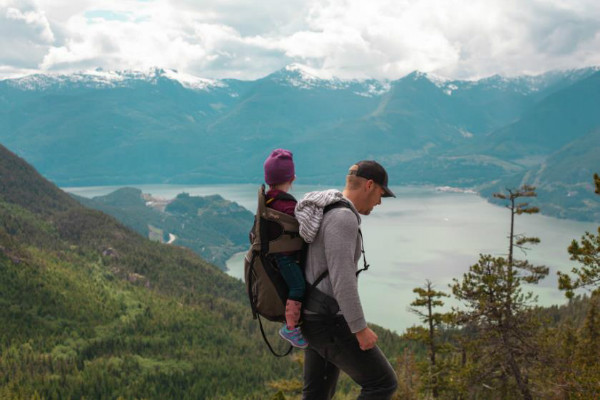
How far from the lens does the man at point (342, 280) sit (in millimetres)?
5156

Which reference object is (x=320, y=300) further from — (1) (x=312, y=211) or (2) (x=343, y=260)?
(1) (x=312, y=211)

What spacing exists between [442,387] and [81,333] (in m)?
92.8

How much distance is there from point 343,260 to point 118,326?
110 metres

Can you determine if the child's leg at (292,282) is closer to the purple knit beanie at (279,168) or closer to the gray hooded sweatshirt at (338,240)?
the gray hooded sweatshirt at (338,240)

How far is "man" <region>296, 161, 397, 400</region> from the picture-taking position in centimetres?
516

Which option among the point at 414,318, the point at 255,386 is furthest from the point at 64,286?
the point at 414,318

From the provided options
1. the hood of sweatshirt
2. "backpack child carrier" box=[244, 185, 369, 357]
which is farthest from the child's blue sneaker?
the hood of sweatshirt

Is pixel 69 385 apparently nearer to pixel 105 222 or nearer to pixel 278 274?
pixel 278 274

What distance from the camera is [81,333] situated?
99875mm

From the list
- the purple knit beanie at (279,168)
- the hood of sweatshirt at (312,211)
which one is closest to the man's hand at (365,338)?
the hood of sweatshirt at (312,211)

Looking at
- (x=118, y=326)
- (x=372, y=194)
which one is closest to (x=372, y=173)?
(x=372, y=194)

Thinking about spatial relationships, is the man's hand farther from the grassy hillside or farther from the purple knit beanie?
the grassy hillside

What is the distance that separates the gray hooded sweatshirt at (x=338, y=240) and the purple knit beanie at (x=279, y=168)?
56 cm

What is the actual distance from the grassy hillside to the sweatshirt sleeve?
50.8 m
